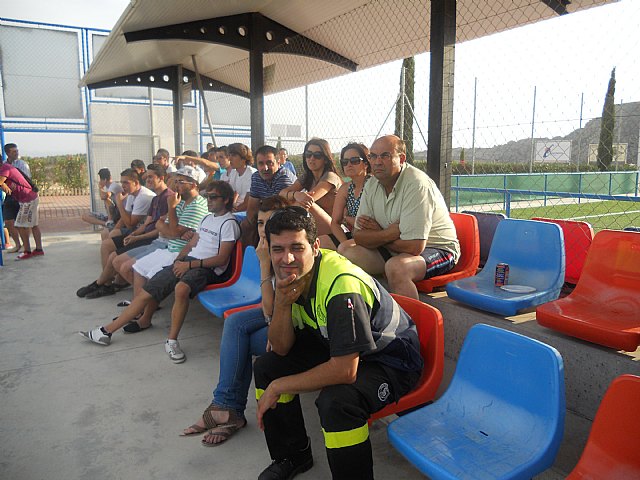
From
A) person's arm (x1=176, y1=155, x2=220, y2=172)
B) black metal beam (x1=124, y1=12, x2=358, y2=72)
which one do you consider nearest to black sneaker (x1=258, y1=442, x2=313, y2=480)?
black metal beam (x1=124, y1=12, x2=358, y2=72)

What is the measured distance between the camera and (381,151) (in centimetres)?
323

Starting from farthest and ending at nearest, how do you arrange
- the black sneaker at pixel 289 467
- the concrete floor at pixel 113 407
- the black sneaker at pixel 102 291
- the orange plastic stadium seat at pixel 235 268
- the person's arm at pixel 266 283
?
the black sneaker at pixel 102 291 → the orange plastic stadium seat at pixel 235 268 → the person's arm at pixel 266 283 → the concrete floor at pixel 113 407 → the black sneaker at pixel 289 467

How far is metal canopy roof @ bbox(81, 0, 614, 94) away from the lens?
16.6 ft

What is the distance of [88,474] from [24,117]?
10411 mm

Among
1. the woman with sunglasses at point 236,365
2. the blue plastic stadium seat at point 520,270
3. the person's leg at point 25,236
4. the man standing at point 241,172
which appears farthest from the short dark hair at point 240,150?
the person's leg at point 25,236

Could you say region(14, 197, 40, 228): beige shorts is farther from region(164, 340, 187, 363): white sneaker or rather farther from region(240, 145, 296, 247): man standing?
region(164, 340, 187, 363): white sneaker

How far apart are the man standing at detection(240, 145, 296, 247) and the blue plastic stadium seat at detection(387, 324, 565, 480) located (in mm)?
2938

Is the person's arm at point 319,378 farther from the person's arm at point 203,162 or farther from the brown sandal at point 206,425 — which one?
the person's arm at point 203,162

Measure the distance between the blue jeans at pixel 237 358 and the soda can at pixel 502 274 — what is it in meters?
1.51

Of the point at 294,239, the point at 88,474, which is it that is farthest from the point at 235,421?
the point at 294,239

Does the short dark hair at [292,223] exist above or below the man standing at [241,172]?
below

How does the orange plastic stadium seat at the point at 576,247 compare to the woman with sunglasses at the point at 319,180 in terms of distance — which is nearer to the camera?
the orange plastic stadium seat at the point at 576,247

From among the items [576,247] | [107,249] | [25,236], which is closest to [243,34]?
[107,249]

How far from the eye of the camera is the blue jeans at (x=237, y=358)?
268cm
